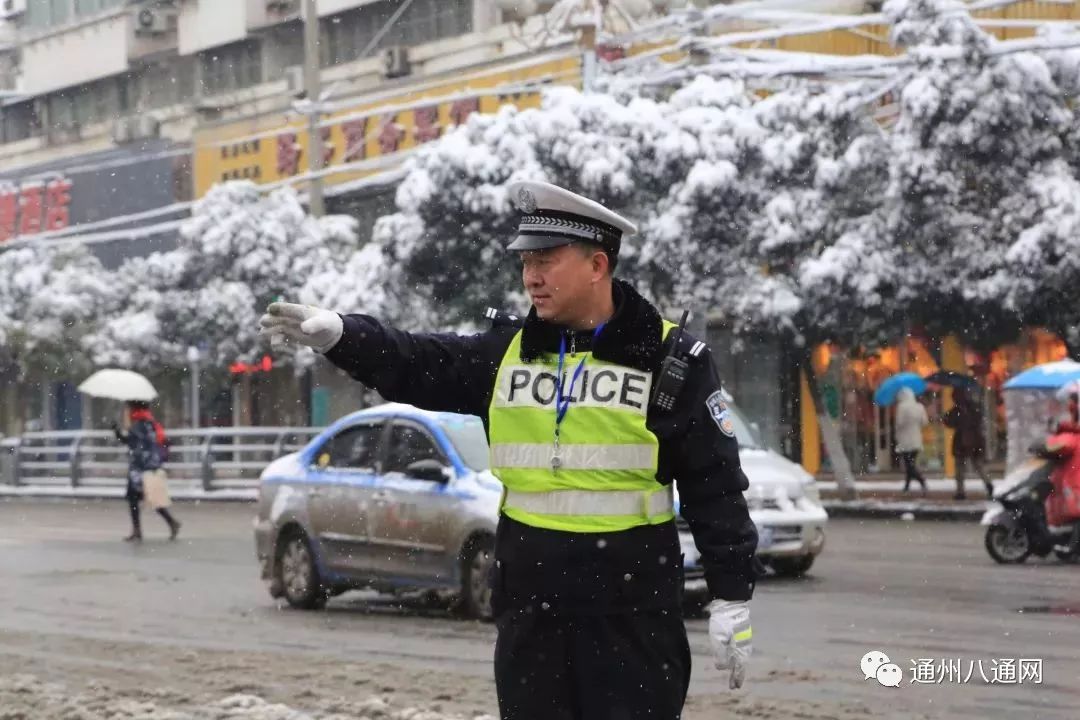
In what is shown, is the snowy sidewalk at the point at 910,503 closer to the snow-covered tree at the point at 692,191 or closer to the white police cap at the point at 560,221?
the snow-covered tree at the point at 692,191

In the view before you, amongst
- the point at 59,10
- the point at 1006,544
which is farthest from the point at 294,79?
the point at 1006,544

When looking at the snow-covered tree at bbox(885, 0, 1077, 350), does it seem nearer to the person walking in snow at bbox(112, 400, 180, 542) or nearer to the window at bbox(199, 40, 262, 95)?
the person walking in snow at bbox(112, 400, 180, 542)

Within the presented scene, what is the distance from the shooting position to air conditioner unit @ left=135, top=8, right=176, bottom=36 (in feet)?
180

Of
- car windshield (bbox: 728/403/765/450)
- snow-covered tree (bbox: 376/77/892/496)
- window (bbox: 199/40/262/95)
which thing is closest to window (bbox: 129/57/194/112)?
window (bbox: 199/40/262/95)

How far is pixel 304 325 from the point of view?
4961 mm

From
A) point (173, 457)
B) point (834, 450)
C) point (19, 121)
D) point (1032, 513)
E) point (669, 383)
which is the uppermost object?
point (19, 121)

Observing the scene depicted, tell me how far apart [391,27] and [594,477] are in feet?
143

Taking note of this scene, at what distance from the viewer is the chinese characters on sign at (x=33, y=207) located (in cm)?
5206

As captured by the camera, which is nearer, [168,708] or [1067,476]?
[168,708]

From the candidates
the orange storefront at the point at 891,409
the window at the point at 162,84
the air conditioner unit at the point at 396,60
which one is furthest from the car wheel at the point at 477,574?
the window at the point at 162,84

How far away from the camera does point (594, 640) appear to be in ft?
16.2

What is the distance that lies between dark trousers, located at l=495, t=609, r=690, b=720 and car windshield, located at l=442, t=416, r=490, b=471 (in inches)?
335

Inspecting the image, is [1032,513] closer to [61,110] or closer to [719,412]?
[719,412]

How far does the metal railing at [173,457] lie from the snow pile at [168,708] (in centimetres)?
2384
